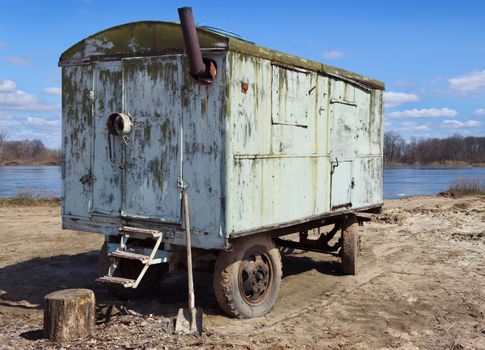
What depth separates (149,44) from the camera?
624 centimetres

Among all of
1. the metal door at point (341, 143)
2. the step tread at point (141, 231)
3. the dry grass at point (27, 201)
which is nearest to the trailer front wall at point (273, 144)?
the metal door at point (341, 143)

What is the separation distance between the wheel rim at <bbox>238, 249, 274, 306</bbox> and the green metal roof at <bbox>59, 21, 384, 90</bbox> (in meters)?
2.42

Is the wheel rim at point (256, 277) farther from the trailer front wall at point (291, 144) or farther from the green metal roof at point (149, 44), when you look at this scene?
the green metal roof at point (149, 44)

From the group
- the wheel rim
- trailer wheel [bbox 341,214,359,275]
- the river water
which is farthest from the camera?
the river water

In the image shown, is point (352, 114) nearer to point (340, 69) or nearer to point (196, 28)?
point (340, 69)

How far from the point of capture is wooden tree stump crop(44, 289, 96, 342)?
543cm

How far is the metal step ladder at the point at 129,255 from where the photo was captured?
591 centimetres

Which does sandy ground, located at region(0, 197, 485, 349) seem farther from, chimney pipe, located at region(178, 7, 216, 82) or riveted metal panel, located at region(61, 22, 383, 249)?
chimney pipe, located at region(178, 7, 216, 82)

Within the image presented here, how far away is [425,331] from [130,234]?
363 centimetres

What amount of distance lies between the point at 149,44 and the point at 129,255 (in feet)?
8.09

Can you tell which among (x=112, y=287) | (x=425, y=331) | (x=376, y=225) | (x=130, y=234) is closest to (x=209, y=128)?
(x=130, y=234)

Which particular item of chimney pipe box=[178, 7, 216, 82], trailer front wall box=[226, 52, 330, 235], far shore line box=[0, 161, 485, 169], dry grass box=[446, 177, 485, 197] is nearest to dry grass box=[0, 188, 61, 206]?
trailer front wall box=[226, 52, 330, 235]

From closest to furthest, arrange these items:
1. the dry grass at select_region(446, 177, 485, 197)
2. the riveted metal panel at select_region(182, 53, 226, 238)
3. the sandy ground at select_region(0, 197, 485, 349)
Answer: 1. the sandy ground at select_region(0, 197, 485, 349)
2. the riveted metal panel at select_region(182, 53, 226, 238)
3. the dry grass at select_region(446, 177, 485, 197)

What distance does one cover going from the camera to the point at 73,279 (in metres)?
8.48
